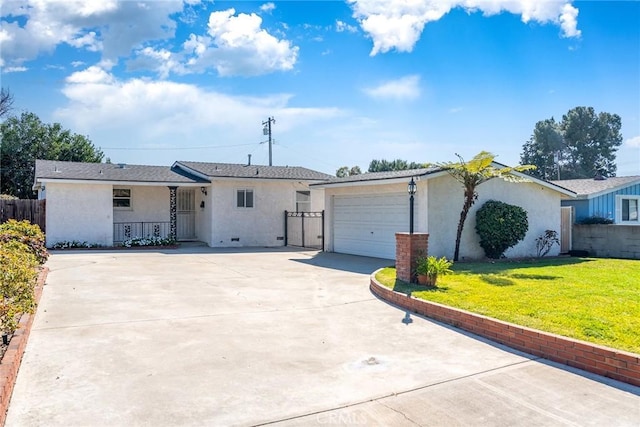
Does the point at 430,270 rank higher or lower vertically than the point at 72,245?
higher

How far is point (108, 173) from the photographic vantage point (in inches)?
747

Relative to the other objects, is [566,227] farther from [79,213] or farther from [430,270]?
[79,213]

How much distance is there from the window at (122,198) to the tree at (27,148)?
1819cm

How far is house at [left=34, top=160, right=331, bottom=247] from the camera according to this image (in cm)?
1761

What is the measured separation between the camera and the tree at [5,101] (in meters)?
25.9

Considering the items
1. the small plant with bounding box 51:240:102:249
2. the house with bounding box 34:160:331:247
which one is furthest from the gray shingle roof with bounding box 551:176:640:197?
the small plant with bounding box 51:240:102:249

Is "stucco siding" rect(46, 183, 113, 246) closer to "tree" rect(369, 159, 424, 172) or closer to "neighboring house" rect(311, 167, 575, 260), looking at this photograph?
"neighboring house" rect(311, 167, 575, 260)

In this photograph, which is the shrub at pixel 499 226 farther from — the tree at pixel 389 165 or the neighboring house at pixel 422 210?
the tree at pixel 389 165

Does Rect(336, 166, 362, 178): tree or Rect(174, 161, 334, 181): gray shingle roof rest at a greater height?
Rect(336, 166, 362, 178): tree

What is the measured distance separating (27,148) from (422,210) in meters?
33.8

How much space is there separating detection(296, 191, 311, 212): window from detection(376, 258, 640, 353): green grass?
10250 mm

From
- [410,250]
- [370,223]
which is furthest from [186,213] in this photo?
[410,250]

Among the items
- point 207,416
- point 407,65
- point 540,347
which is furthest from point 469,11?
point 207,416

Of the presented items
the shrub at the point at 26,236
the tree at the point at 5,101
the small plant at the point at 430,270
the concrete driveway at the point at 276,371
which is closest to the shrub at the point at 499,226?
the small plant at the point at 430,270
